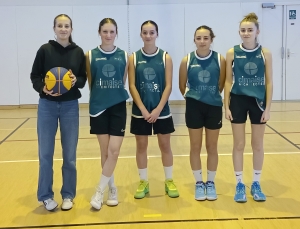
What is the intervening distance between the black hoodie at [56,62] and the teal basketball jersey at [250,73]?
1225 mm

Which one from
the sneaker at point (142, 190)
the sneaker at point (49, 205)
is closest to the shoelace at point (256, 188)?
the sneaker at point (142, 190)

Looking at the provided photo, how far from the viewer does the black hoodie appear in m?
2.88

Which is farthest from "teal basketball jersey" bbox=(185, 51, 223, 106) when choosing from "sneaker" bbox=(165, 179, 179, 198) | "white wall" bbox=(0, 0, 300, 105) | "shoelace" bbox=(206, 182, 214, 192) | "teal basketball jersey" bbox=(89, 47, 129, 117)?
"white wall" bbox=(0, 0, 300, 105)

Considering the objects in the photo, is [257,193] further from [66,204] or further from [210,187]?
[66,204]

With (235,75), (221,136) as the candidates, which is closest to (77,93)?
(235,75)

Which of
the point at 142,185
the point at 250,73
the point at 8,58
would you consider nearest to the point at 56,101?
the point at 142,185

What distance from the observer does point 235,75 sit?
3045 millimetres

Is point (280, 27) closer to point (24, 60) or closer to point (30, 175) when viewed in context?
point (24, 60)

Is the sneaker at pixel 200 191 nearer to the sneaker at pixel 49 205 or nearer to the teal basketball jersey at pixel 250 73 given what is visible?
the teal basketball jersey at pixel 250 73

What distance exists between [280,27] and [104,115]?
285 inches

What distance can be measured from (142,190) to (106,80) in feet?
3.31

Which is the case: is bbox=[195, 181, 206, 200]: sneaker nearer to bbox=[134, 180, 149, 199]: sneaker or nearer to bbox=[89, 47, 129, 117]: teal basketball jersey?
bbox=[134, 180, 149, 199]: sneaker

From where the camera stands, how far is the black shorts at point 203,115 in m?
3.06

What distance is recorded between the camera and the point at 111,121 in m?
3.01
